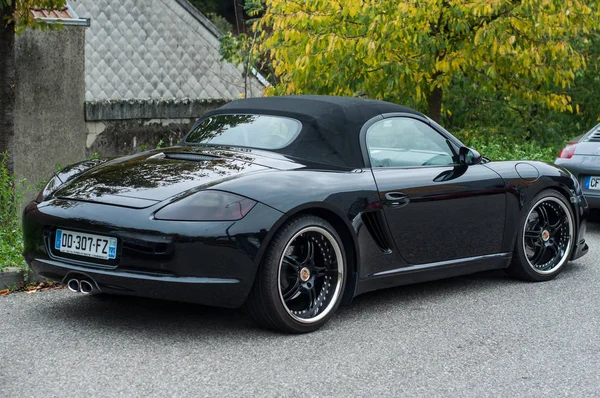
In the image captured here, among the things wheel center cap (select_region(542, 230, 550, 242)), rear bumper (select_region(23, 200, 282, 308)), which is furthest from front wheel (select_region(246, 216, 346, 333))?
wheel center cap (select_region(542, 230, 550, 242))

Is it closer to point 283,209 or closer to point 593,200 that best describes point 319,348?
point 283,209

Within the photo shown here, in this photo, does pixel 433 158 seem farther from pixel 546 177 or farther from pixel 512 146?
pixel 512 146

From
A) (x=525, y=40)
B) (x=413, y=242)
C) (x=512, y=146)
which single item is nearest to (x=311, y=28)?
(x=525, y=40)

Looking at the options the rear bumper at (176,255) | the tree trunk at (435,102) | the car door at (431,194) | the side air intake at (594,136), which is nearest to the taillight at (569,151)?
the side air intake at (594,136)

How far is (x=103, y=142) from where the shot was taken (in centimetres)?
1105

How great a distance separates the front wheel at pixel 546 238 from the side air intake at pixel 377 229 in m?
1.44

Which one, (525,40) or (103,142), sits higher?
(525,40)

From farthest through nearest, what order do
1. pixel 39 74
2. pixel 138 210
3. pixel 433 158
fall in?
pixel 39 74 < pixel 433 158 < pixel 138 210

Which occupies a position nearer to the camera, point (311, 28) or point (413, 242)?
point (413, 242)

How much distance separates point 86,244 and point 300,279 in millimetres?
1188

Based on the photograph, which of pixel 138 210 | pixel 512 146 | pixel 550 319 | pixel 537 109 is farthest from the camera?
pixel 537 109

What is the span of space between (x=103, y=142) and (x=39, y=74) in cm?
102

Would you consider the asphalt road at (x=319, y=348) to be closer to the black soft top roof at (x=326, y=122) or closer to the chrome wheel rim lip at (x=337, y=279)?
the chrome wheel rim lip at (x=337, y=279)

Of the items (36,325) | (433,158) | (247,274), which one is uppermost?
(433,158)
